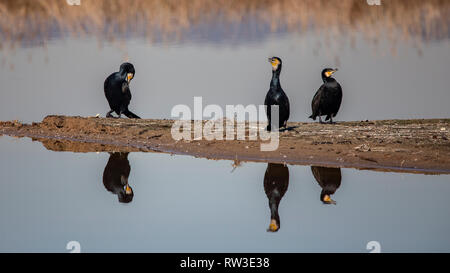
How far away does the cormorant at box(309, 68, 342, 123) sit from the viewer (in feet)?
54.6

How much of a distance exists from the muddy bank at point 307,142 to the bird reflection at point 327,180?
0.53 metres

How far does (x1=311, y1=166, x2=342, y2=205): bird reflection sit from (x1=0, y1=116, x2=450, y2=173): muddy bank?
1.74ft

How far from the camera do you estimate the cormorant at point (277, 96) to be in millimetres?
15242

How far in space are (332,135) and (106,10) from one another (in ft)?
33.7

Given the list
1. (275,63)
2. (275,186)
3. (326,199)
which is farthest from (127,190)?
(275,63)

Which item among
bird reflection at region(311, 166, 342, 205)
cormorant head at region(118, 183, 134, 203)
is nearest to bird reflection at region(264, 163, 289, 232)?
bird reflection at region(311, 166, 342, 205)

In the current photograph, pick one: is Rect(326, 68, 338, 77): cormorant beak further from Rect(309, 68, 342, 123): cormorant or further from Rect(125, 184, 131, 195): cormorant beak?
Rect(125, 184, 131, 195): cormorant beak

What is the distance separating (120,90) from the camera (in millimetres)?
19016

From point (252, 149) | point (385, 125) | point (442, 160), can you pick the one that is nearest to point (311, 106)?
point (385, 125)

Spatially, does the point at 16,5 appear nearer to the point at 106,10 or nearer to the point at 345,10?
the point at 106,10

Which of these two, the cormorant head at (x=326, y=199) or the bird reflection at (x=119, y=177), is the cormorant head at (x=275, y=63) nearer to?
the bird reflection at (x=119, y=177)

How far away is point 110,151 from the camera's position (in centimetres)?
1526

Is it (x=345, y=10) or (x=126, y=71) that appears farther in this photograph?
(x=345, y=10)

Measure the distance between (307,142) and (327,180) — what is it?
2440 mm
